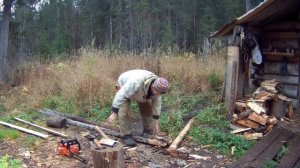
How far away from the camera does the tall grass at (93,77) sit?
9.26 metres

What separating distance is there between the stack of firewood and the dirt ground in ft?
4.06

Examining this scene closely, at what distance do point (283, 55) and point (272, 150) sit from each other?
3.44 m

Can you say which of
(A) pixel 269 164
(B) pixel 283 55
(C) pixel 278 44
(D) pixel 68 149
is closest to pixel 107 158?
(D) pixel 68 149

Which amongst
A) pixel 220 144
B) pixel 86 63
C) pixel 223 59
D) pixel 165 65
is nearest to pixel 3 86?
pixel 86 63

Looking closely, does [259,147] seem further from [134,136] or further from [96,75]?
[96,75]

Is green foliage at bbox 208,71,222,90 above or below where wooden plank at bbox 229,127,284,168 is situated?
above

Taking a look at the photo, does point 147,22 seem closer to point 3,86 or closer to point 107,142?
point 3,86

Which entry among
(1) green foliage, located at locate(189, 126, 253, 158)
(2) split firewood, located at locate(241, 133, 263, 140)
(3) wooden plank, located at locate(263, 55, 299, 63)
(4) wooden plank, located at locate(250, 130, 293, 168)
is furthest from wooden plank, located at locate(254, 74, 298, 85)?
(1) green foliage, located at locate(189, 126, 253, 158)

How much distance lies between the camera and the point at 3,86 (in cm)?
1203

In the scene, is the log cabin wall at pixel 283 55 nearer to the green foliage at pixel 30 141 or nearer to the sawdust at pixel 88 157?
the sawdust at pixel 88 157

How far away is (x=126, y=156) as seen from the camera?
19.0ft

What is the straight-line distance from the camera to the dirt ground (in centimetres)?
559

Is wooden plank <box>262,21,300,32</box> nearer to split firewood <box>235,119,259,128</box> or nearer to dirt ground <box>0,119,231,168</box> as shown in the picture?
split firewood <box>235,119,259,128</box>

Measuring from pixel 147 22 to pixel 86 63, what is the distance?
1812 centimetres
